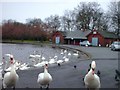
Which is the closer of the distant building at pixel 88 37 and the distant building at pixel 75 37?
the distant building at pixel 88 37

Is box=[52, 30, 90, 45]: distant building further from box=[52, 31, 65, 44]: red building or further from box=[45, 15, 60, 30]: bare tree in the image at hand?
box=[45, 15, 60, 30]: bare tree

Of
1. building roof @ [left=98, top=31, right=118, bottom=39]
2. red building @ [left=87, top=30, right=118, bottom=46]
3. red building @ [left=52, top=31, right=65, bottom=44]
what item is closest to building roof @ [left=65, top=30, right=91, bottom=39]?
red building @ [left=52, top=31, right=65, bottom=44]

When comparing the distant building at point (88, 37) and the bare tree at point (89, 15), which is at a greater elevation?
the bare tree at point (89, 15)

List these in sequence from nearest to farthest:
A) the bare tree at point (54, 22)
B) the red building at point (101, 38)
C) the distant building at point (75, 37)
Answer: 1. the red building at point (101, 38)
2. the distant building at point (75, 37)
3. the bare tree at point (54, 22)

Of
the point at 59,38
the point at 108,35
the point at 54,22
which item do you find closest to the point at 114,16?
the point at 108,35

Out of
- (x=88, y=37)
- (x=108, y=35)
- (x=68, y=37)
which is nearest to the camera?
(x=108, y=35)

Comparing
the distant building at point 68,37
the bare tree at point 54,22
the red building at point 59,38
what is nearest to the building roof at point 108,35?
the distant building at point 68,37

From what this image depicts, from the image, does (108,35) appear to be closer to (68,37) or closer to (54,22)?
(68,37)

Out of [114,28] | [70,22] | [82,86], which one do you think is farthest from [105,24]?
[82,86]

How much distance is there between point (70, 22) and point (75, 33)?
2038cm

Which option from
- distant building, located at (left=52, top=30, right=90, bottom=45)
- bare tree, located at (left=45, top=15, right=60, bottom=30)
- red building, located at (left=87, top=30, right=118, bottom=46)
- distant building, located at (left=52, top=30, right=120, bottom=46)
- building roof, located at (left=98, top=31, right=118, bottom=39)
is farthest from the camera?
bare tree, located at (left=45, top=15, right=60, bottom=30)

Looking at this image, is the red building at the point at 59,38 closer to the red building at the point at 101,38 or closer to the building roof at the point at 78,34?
the building roof at the point at 78,34

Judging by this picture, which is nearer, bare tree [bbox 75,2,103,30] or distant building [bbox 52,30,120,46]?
distant building [bbox 52,30,120,46]

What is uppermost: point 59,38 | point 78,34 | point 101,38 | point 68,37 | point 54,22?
point 54,22
